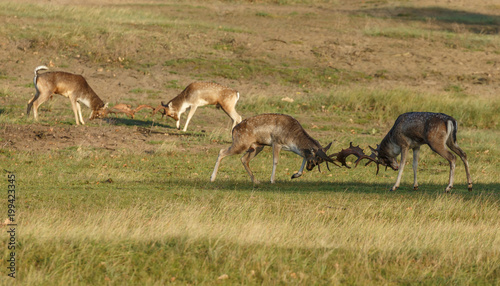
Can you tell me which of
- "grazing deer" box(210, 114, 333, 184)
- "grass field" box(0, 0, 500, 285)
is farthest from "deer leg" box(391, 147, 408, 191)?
"grazing deer" box(210, 114, 333, 184)

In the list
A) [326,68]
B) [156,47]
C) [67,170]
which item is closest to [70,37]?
[156,47]

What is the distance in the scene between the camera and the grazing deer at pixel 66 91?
67.7ft

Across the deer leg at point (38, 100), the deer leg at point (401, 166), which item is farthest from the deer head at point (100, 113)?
the deer leg at point (401, 166)

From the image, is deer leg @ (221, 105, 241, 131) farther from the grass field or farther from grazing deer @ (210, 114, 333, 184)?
grazing deer @ (210, 114, 333, 184)

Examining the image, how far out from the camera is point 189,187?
44.8 feet

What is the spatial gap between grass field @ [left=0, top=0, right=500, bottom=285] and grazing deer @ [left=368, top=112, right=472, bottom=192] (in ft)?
2.47

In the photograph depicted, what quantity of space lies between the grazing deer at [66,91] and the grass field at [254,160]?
555 mm

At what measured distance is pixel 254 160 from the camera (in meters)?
17.9

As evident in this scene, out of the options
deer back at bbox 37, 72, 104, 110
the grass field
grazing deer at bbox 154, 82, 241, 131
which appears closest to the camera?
the grass field

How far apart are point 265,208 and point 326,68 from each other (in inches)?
732

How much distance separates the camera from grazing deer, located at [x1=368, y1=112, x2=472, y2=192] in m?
13.3

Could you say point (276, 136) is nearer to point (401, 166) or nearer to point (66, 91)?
point (401, 166)

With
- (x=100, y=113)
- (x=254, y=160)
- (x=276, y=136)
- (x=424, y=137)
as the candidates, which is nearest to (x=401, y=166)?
(x=424, y=137)

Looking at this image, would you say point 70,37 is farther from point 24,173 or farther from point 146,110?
point 24,173
